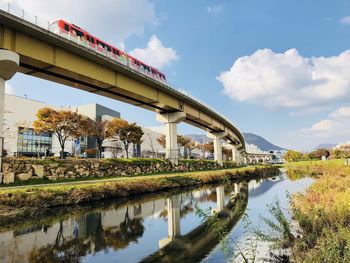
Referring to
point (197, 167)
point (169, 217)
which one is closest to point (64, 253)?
point (169, 217)

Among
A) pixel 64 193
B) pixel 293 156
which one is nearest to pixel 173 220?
pixel 64 193

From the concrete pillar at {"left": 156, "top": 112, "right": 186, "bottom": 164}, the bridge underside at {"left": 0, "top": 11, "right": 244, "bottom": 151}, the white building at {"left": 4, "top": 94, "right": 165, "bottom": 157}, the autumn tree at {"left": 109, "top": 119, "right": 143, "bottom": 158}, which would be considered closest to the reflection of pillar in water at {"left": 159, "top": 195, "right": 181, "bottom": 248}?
the bridge underside at {"left": 0, "top": 11, "right": 244, "bottom": 151}

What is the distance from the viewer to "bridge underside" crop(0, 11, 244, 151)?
21.0 metres

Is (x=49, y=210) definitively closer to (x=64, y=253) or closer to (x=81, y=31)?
(x=64, y=253)

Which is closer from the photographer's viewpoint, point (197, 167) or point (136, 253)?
point (136, 253)

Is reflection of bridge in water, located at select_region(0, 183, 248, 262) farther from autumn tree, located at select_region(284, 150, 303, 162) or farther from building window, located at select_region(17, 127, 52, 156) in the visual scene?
autumn tree, located at select_region(284, 150, 303, 162)

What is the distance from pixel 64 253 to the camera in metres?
9.81

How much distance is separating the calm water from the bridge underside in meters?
11.6

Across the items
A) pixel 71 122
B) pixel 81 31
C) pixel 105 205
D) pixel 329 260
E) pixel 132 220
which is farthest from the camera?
pixel 71 122

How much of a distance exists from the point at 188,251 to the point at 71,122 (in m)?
37.5

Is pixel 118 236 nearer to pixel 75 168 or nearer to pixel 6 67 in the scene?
pixel 6 67

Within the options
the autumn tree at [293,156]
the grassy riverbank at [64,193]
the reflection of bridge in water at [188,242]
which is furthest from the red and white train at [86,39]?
the autumn tree at [293,156]

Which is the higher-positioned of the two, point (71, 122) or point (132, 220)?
point (71, 122)

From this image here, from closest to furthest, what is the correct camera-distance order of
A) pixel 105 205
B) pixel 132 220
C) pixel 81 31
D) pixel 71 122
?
pixel 132 220, pixel 105 205, pixel 81 31, pixel 71 122
